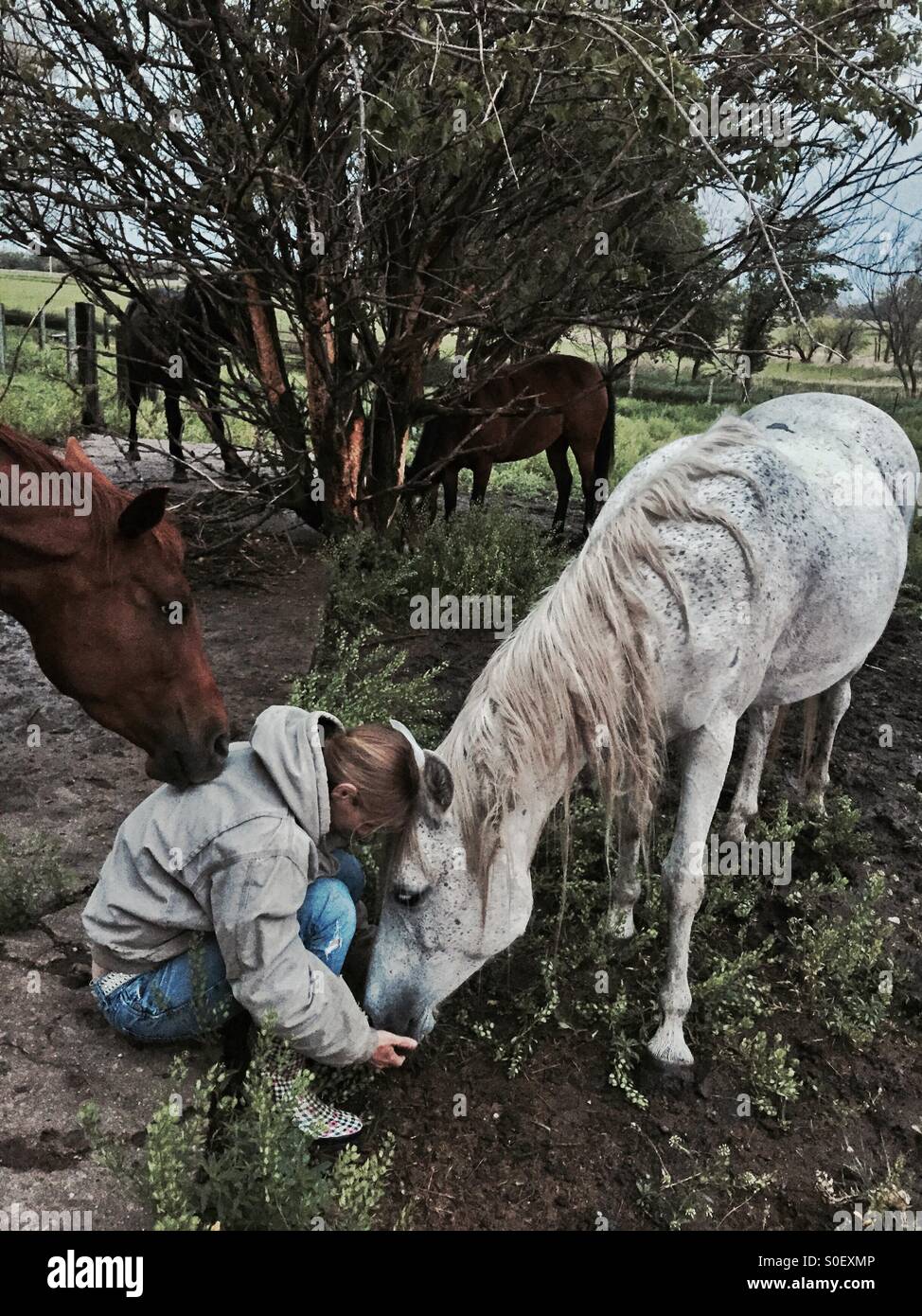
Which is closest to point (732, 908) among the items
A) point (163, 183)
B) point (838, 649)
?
point (838, 649)

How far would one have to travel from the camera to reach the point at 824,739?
4039mm

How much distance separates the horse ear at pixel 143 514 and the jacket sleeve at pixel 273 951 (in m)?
0.80

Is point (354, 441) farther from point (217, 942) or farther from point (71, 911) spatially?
point (217, 942)

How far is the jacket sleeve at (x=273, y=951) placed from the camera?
1934 mm

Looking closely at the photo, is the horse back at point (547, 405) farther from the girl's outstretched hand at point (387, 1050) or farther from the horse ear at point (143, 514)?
the girl's outstretched hand at point (387, 1050)

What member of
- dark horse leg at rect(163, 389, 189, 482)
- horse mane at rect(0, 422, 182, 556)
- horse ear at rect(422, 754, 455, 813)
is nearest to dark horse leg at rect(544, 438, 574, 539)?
dark horse leg at rect(163, 389, 189, 482)

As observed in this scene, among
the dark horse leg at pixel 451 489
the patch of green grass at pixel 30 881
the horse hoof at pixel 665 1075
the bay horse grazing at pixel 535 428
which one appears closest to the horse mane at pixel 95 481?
the patch of green grass at pixel 30 881

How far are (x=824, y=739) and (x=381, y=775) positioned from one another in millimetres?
2684

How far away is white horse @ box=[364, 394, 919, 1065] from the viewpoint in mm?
2104

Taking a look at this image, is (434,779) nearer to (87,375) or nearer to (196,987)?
(196,987)

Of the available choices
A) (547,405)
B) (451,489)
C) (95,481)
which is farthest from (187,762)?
(547,405)

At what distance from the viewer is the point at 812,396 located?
12.0 ft

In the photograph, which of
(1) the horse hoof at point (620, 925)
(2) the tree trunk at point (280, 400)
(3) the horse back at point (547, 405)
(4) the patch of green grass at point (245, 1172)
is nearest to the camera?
(4) the patch of green grass at point (245, 1172)

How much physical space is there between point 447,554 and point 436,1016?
11.1 feet
